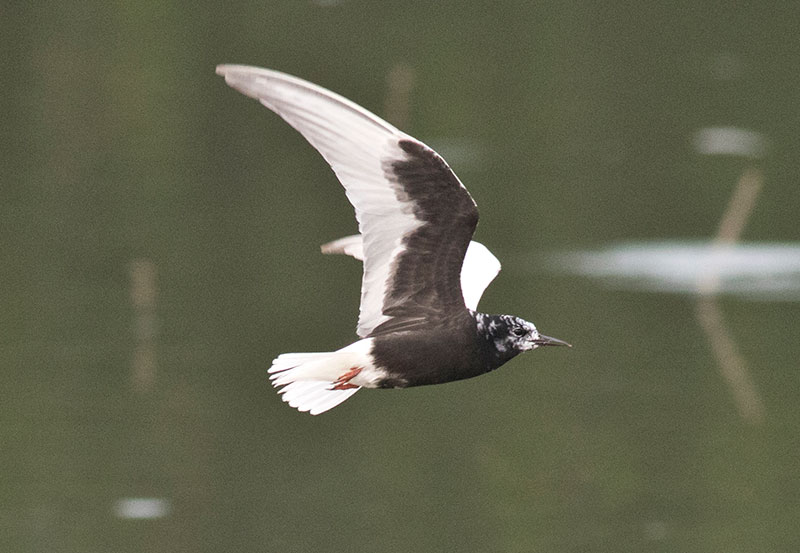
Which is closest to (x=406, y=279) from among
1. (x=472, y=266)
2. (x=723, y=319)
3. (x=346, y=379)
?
(x=346, y=379)

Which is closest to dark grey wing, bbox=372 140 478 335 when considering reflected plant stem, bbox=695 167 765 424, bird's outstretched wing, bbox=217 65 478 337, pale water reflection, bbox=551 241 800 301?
bird's outstretched wing, bbox=217 65 478 337

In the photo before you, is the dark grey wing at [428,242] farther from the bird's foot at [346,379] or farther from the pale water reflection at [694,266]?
the pale water reflection at [694,266]

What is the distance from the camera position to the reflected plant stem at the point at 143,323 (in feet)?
52.0

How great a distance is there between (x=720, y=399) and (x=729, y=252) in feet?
13.1

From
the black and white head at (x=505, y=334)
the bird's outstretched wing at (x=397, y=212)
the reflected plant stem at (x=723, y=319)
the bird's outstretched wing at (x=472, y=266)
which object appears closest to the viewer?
the bird's outstretched wing at (x=397, y=212)

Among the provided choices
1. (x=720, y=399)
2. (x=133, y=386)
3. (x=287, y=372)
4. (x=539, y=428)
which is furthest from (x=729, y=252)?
(x=287, y=372)

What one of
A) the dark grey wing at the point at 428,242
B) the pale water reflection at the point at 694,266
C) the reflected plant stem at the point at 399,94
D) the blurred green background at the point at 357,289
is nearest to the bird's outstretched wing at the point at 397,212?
the dark grey wing at the point at 428,242

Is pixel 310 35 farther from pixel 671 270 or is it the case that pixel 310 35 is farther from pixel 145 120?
pixel 671 270

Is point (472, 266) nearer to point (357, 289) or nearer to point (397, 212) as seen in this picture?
point (397, 212)

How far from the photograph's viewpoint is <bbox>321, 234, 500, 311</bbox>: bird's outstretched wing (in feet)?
23.5

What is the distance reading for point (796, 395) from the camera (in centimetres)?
1605

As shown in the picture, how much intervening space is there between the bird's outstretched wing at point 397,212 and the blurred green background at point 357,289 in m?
6.49

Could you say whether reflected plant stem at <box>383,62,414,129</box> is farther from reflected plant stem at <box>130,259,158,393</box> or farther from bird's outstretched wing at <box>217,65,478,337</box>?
bird's outstretched wing at <box>217,65,478,337</box>

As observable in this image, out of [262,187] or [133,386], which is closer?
[133,386]
